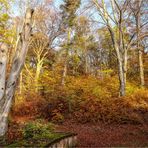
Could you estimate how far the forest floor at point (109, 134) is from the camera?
10.5 meters

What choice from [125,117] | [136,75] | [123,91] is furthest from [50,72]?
[125,117]

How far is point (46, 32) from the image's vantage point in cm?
3019

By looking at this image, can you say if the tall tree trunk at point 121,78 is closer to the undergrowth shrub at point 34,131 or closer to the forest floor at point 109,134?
the forest floor at point 109,134

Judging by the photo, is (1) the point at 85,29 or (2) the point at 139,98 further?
(1) the point at 85,29

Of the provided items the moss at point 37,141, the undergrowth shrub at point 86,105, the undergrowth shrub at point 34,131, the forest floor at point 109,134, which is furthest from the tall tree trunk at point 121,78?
the moss at point 37,141

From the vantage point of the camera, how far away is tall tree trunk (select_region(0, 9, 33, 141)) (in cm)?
841

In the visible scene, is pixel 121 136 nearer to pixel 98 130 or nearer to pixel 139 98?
pixel 98 130

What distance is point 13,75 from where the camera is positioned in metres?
8.62

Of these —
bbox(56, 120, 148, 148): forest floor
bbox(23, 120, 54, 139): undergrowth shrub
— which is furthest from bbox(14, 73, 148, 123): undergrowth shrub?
bbox(23, 120, 54, 139): undergrowth shrub

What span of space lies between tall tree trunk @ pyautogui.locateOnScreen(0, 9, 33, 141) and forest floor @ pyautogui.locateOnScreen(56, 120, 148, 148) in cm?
337

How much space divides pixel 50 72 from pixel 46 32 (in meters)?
4.73

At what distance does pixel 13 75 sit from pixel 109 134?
20.3 ft

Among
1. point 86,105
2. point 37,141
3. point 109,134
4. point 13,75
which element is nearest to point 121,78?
point 86,105

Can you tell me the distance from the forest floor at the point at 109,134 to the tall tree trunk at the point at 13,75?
11.0ft
